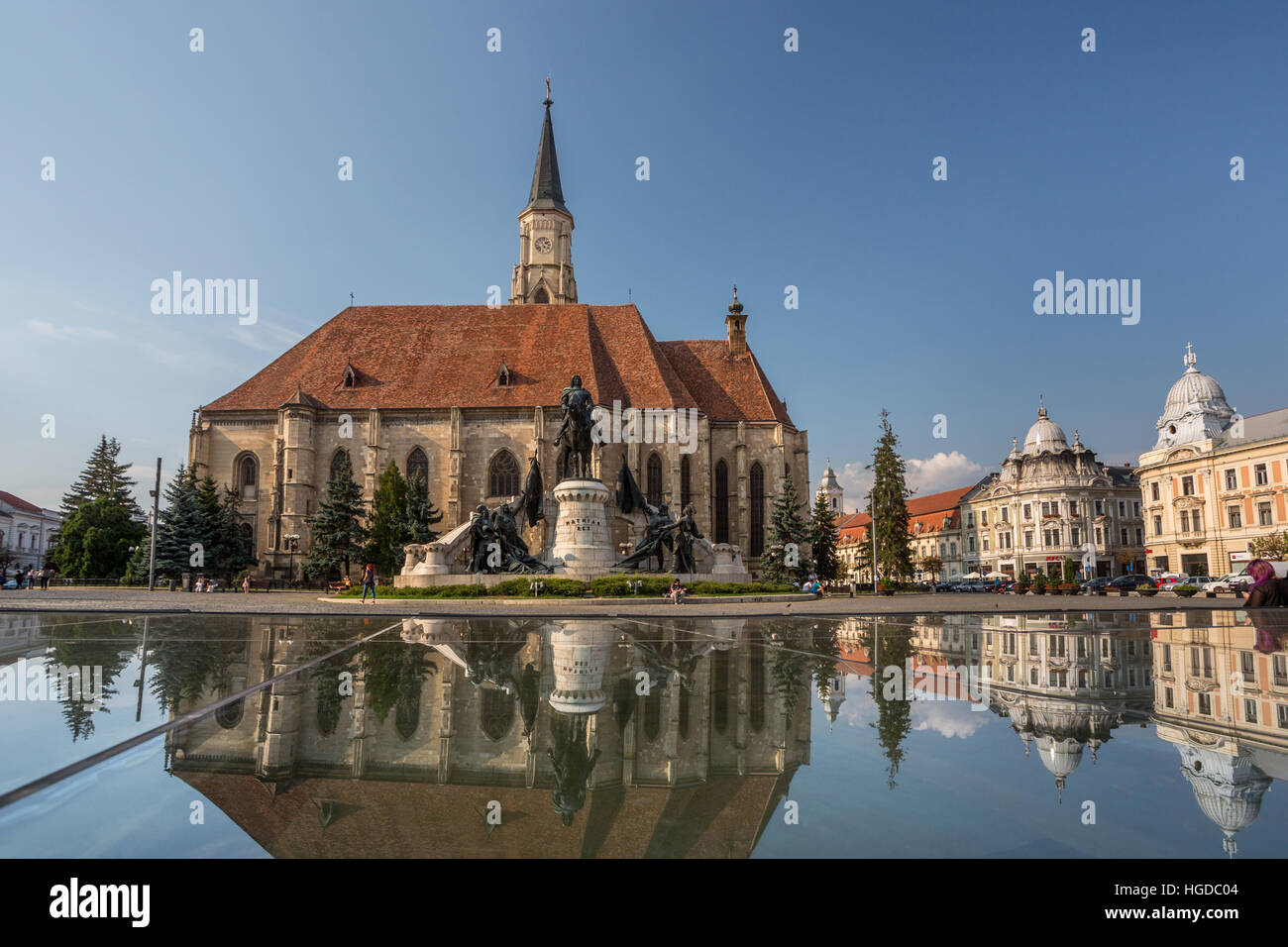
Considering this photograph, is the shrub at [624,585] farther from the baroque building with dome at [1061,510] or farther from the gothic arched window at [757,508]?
the baroque building with dome at [1061,510]

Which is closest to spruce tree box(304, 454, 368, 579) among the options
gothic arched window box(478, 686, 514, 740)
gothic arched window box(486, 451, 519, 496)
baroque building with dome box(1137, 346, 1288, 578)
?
gothic arched window box(486, 451, 519, 496)

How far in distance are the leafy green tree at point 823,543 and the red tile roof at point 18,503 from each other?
84.5 metres

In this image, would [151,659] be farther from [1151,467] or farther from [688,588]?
[1151,467]

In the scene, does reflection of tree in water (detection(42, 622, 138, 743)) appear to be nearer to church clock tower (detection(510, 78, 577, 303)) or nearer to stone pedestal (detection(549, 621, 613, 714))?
stone pedestal (detection(549, 621, 613, 714))

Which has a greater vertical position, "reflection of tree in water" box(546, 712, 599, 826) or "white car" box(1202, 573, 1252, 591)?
"reflection of tree in water" box(546, 712, 599, 826)

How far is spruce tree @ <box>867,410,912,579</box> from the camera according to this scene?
4325 cm

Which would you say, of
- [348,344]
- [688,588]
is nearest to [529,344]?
[348,344]

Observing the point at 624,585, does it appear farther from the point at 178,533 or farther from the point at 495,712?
the point at 178,533

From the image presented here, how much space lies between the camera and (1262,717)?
4.57 meters

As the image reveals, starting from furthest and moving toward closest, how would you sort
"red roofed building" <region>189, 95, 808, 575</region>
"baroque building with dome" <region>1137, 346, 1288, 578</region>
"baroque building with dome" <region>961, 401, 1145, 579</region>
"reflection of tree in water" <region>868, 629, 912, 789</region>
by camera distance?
"baroque building with dome" <region>961, 401, 1145, 579</region>, "baroque building with dome" <region>1137, 346, 1288, 578</region>, "red roofed building" <region>189, 95, 808, 575</region>, "reflection of tree in water" <region>868, 629, 912, 789</region>

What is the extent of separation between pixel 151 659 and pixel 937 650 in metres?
9.54

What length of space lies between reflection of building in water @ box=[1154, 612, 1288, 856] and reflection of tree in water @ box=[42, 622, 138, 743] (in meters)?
5.98

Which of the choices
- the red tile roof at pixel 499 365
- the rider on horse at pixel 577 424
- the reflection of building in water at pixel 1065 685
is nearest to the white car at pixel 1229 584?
the red tile roof at pixel 499 365

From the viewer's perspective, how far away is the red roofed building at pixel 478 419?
3747 centimetres
